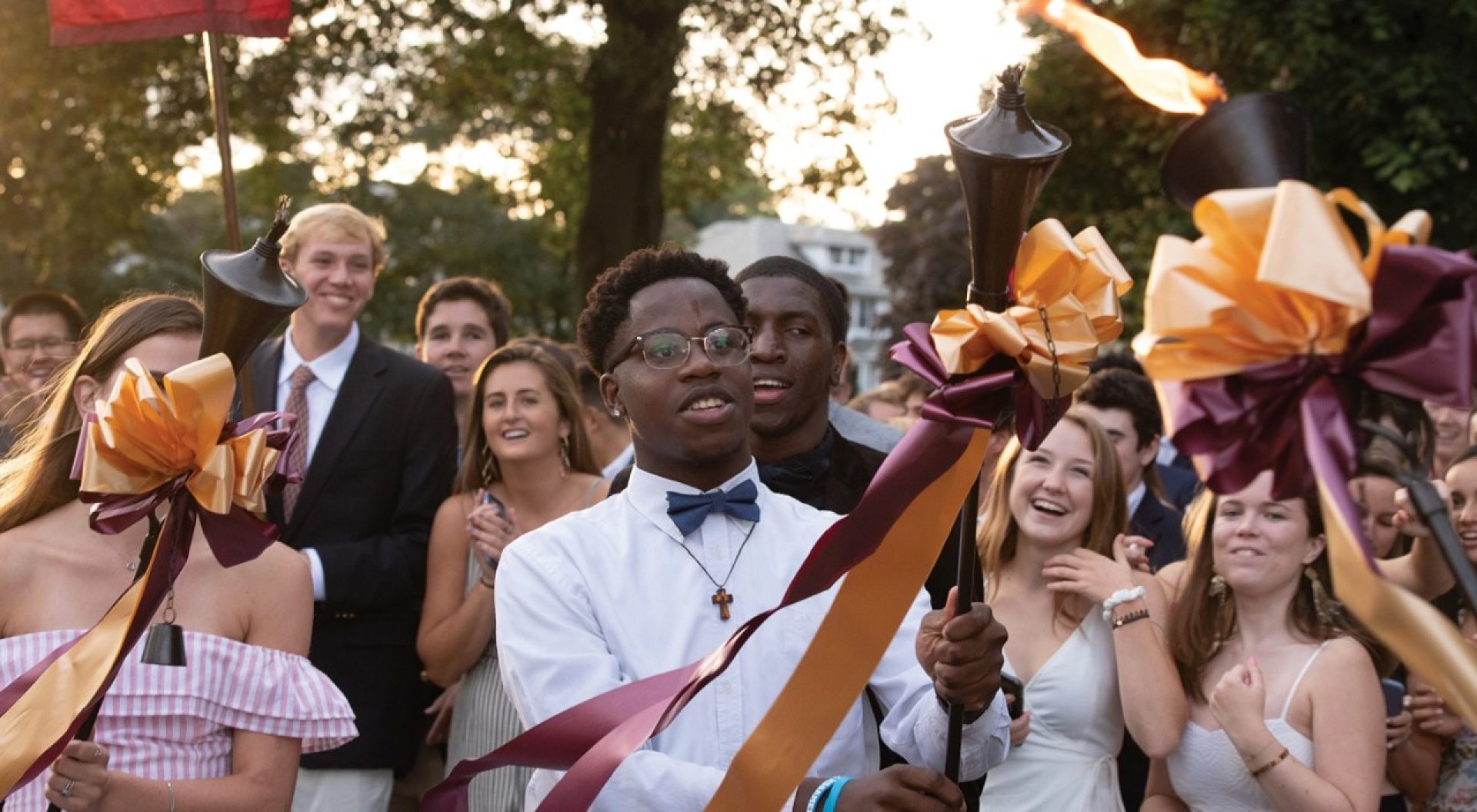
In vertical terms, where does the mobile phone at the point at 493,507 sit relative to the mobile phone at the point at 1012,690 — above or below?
above

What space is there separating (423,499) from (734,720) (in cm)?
260

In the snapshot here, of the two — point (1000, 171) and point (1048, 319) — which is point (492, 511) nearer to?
point (1048, 319)

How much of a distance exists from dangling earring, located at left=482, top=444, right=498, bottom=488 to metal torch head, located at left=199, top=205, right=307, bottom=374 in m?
2.16

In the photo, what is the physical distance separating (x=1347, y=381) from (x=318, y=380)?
423 centimetres

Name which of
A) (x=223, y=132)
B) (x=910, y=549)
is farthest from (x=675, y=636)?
(x=223, y=132)

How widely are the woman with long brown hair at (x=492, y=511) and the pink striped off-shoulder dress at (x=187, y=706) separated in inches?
54.8

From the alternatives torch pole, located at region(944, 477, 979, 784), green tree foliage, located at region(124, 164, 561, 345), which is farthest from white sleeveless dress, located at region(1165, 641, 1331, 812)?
green tree foliage, located at region(124, 164, 561, 345)

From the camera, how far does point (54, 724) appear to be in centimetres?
332

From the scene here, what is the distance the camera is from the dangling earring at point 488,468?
563 cm

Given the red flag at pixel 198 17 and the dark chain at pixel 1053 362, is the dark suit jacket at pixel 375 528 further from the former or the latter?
the dark chain at pixel 1053 362

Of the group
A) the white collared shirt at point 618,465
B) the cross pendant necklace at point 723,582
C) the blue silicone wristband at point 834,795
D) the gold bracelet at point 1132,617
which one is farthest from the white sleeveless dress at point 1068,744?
the white collared shirt at point 618,465

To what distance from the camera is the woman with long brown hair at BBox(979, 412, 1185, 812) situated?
4363 mm

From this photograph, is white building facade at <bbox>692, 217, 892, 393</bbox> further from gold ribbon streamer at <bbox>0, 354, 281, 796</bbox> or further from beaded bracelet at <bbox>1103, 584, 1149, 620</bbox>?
gold ribbon streamer at <bbox>0, 354, 281, 796</bbox>

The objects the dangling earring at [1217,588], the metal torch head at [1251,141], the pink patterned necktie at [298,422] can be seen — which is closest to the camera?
the metal torch head at [1251,141]
